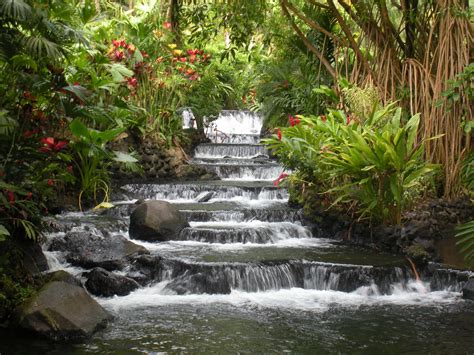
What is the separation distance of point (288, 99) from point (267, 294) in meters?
6.17

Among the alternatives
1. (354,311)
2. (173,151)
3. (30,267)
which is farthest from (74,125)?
(173,151)

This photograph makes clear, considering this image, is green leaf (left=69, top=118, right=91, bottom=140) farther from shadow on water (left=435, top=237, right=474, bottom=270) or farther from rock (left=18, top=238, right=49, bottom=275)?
shadow on water (left=435, top=237, right=474, bottom=270)

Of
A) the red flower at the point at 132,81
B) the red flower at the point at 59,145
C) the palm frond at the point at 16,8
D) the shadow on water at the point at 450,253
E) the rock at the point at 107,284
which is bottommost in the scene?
the rock at the point at 107,284

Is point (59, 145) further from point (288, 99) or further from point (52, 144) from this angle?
point (288, 99)

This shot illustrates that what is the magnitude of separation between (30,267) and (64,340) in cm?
141

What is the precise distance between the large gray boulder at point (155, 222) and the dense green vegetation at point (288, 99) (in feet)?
2.34

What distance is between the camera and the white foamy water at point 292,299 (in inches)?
246

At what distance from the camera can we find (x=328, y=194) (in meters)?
8.77

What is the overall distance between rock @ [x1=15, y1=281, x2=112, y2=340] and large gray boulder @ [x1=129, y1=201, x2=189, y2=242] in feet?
9.28

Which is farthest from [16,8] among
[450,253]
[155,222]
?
[450,253]

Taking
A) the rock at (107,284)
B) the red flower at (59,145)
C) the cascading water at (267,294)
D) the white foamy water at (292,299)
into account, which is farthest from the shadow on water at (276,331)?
the red flower at (59,145)

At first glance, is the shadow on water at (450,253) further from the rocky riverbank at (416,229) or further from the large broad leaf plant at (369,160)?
the large broad leaf plant at (369,160)

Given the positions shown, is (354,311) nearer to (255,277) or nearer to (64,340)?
(255,277)

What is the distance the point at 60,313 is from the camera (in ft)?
17.3
